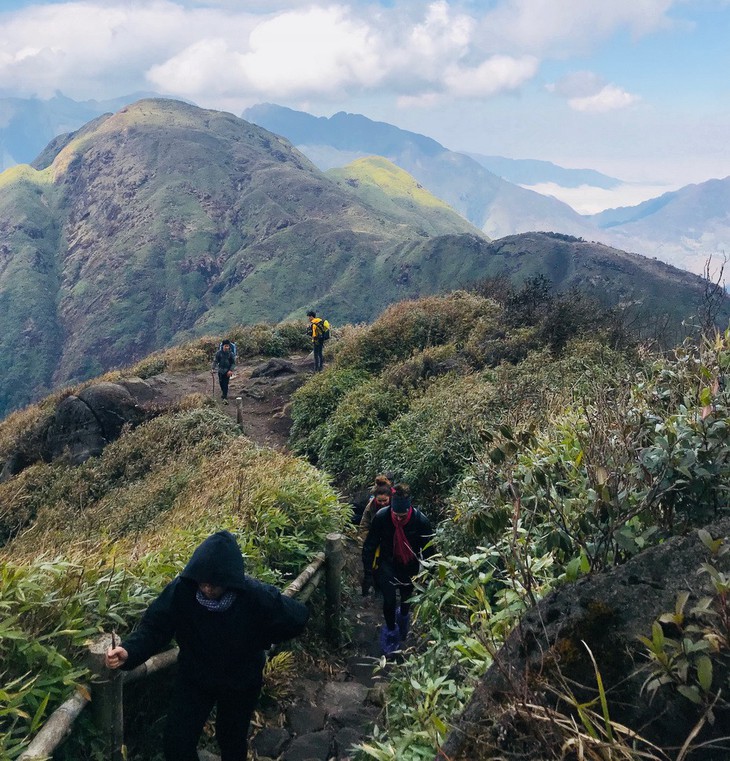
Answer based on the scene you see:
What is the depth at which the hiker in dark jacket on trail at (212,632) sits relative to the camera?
344 cm

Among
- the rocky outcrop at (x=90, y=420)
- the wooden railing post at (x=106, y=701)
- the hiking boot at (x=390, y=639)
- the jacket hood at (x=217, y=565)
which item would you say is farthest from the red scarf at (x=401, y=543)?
the rocky outcrop at (x=90, y=420)

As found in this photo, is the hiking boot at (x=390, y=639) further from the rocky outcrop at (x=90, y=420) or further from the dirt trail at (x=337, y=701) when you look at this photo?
the rocky outcrop at (x=90, y=420)

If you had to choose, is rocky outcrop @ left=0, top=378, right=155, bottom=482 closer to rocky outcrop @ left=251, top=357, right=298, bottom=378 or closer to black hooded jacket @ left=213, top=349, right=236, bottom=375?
black hooded jacket @ left=213, top=349, right=236, bottom=375

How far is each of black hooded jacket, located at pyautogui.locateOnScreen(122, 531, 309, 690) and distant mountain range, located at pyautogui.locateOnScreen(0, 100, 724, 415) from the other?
266 ft

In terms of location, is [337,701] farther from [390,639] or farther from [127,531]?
[127,531]

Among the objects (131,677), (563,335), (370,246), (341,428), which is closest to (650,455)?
(131,677)

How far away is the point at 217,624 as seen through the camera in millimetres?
3473

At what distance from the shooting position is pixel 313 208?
159 metres

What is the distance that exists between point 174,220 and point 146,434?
502ft

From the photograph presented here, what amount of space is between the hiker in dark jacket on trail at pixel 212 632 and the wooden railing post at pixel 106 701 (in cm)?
17

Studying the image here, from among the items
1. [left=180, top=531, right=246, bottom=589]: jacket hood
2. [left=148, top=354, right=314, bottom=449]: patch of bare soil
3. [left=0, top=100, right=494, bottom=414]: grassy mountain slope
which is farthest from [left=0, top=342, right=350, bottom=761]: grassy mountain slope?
[left=0, top=100, right=494, bottom=414]: grassy mountain slope

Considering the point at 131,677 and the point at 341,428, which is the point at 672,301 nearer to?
the point at 341,428

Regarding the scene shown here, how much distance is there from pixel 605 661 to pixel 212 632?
84.5 inches

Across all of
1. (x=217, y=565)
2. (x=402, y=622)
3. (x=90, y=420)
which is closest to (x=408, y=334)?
(x=90, y=420)
